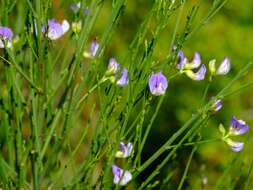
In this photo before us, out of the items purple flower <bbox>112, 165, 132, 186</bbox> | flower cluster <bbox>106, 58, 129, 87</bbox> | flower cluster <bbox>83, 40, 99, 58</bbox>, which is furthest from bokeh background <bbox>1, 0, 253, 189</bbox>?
purple flower <bbox>112, 165, 132, 186</bbox>

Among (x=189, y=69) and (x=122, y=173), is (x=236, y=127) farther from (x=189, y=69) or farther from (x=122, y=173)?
(x=122, y=173)

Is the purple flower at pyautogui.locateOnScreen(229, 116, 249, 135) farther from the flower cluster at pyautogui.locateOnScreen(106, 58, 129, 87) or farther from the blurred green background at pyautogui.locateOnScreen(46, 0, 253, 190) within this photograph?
the blurred green background at pyautogui.locateOnScreen(46, 0, 253, 190)

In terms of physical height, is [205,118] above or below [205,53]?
above

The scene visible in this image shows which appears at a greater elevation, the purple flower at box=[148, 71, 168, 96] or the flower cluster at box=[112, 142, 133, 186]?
the purple flower at box=[148, 71, 168, 96]

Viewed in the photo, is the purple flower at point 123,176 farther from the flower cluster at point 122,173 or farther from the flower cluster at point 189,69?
the flower cluster at point 189,69

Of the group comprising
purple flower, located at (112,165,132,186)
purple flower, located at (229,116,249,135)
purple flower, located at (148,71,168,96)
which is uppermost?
purple flower, located at (148,71,168,96)

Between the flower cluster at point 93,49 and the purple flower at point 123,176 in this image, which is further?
the flower cluster at point 93,49

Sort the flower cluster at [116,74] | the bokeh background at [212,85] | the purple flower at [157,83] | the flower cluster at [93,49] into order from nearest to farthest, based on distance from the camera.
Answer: the purple flower at [157,83], the flower cluster at [116,74], the flower cluster at [93,49], the bokeh background at [212,85]

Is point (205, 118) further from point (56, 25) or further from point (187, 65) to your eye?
point (56, 25)

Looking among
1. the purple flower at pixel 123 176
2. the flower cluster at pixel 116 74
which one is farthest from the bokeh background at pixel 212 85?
the purple flower at pixel 123 176

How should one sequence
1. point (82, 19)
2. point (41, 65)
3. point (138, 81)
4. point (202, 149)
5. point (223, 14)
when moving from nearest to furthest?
point (138, 81), point (41, 65), point (82, 19), point (202, 149), point (223, 14)

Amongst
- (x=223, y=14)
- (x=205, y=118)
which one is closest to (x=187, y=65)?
(x=205, y=118)
